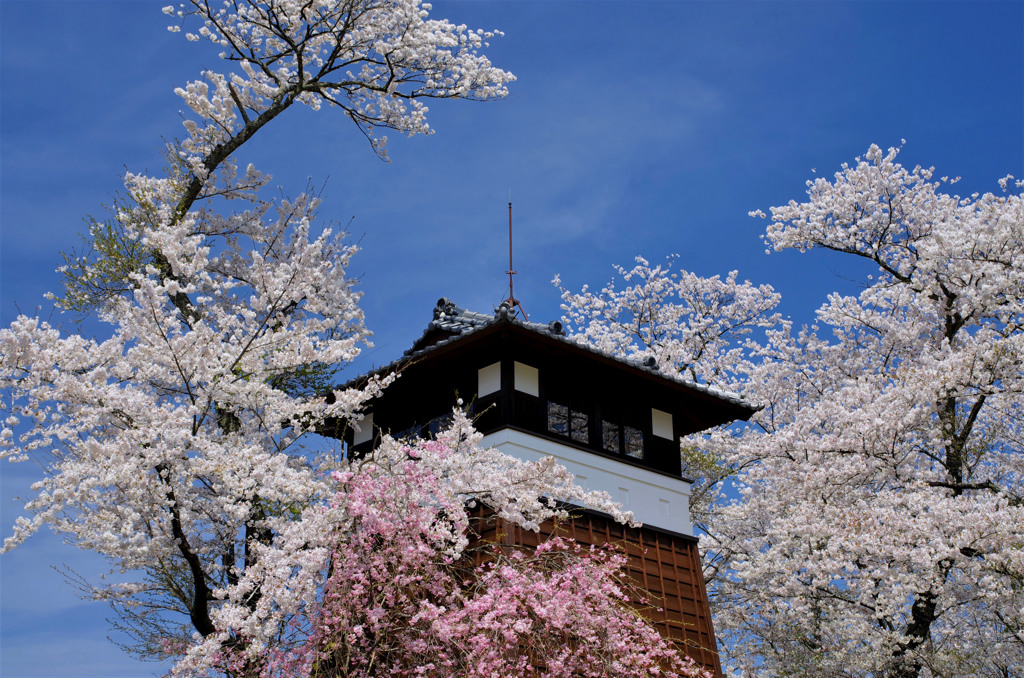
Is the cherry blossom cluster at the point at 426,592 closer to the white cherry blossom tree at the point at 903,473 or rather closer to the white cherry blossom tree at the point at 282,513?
the white cherry blossom tree at the point at 282,513

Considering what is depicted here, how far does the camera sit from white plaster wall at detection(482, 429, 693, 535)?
11383 mm

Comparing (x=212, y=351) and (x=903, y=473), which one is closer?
(x=212, y=351)

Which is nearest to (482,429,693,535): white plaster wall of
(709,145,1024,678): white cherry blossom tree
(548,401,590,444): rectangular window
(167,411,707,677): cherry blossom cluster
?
(548,401,590,444): rectangular window

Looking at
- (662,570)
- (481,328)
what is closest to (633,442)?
(662,570)

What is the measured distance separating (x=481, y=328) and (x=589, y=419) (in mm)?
2185

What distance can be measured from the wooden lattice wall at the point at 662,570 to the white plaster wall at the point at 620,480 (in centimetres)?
29

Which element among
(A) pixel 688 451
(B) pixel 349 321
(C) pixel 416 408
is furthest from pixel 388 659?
(A) pixel 688 451

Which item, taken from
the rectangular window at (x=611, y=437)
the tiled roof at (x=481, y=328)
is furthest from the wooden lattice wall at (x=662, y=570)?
the tiled roof at (x=481, y=328)

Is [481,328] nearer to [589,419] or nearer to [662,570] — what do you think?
[589,419]

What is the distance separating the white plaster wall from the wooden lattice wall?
288 mm

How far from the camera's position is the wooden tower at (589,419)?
11.5 metres

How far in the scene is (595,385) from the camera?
12719 mm

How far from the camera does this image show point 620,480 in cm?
1220

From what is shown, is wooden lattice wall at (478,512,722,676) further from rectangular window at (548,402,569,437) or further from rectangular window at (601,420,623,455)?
rectangular window at (548,402,569,437)
